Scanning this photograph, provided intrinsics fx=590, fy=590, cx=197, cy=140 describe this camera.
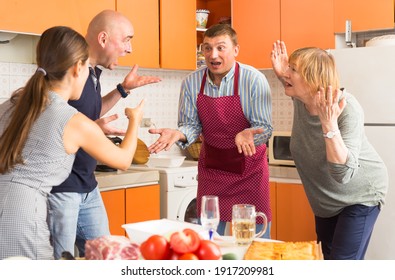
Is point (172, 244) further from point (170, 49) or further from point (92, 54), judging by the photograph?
point (170, 49)

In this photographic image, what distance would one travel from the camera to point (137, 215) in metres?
3.50

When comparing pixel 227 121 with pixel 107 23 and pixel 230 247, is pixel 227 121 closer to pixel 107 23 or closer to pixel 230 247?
pixel 107 23

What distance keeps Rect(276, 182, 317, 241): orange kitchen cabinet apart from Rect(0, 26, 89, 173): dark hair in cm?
234

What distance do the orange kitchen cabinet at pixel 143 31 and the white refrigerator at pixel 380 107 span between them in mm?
1297

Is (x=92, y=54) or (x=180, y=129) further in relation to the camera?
(x=180, y=129)

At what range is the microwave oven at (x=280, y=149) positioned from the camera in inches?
160

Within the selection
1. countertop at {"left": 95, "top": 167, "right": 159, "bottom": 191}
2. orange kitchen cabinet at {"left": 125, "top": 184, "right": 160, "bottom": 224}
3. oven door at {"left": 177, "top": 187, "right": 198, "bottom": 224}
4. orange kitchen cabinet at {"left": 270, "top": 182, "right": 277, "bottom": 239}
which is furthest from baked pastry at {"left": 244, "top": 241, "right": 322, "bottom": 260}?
orange kitchen cabinet at {"left": 270, "top": 182, "right": 277, "bottom": 239}

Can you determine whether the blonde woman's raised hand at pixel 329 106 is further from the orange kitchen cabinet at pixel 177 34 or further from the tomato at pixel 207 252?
the orange kitchen cabinet at pixel 177 34

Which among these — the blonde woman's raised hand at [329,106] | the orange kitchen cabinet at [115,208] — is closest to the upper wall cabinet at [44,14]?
the orange kitchen cabinet at [115,208]

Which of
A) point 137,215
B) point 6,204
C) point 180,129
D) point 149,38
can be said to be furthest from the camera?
point 149,38

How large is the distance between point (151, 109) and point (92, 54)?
6.16ft

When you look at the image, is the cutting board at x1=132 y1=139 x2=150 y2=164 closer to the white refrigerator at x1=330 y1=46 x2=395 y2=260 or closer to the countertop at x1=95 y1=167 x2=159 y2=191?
the countertop at x1=95 y1=167 x2=159 y2=191
